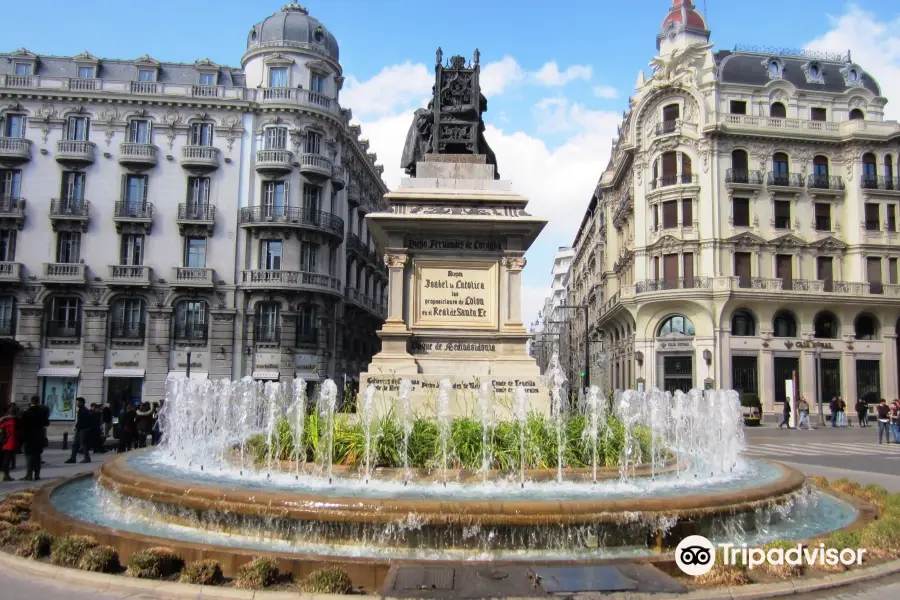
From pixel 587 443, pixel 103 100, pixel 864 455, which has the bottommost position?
pixel 864 455

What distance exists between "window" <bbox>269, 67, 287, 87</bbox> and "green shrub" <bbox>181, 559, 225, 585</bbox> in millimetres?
41438

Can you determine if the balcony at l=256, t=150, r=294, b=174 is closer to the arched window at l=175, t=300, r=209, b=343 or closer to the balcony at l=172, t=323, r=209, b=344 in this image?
the arched window at l=175, t=300, r=209, b=343

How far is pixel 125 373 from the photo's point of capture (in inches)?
1593

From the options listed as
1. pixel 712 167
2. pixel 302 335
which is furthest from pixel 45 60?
pixel 712 167

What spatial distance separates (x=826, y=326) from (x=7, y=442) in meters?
45.1

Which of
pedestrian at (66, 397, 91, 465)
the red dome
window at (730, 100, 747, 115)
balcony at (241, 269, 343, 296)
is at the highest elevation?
the red dome

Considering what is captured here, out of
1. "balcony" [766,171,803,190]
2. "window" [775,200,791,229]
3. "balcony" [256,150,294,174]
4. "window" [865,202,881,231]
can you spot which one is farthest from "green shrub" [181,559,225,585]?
"window" [865,202,881,231]

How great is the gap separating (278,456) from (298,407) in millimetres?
751

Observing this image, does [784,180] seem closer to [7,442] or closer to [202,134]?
[202,134]

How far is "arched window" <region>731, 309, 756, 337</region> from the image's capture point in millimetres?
44000

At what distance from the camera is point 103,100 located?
1651 inches

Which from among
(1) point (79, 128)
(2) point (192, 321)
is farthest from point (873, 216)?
(1) point (79, 128)

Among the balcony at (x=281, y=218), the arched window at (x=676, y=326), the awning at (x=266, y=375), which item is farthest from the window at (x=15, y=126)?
the arched window at (x=676, y=326)

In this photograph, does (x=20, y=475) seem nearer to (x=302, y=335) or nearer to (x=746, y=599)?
(x=746, y=599)
